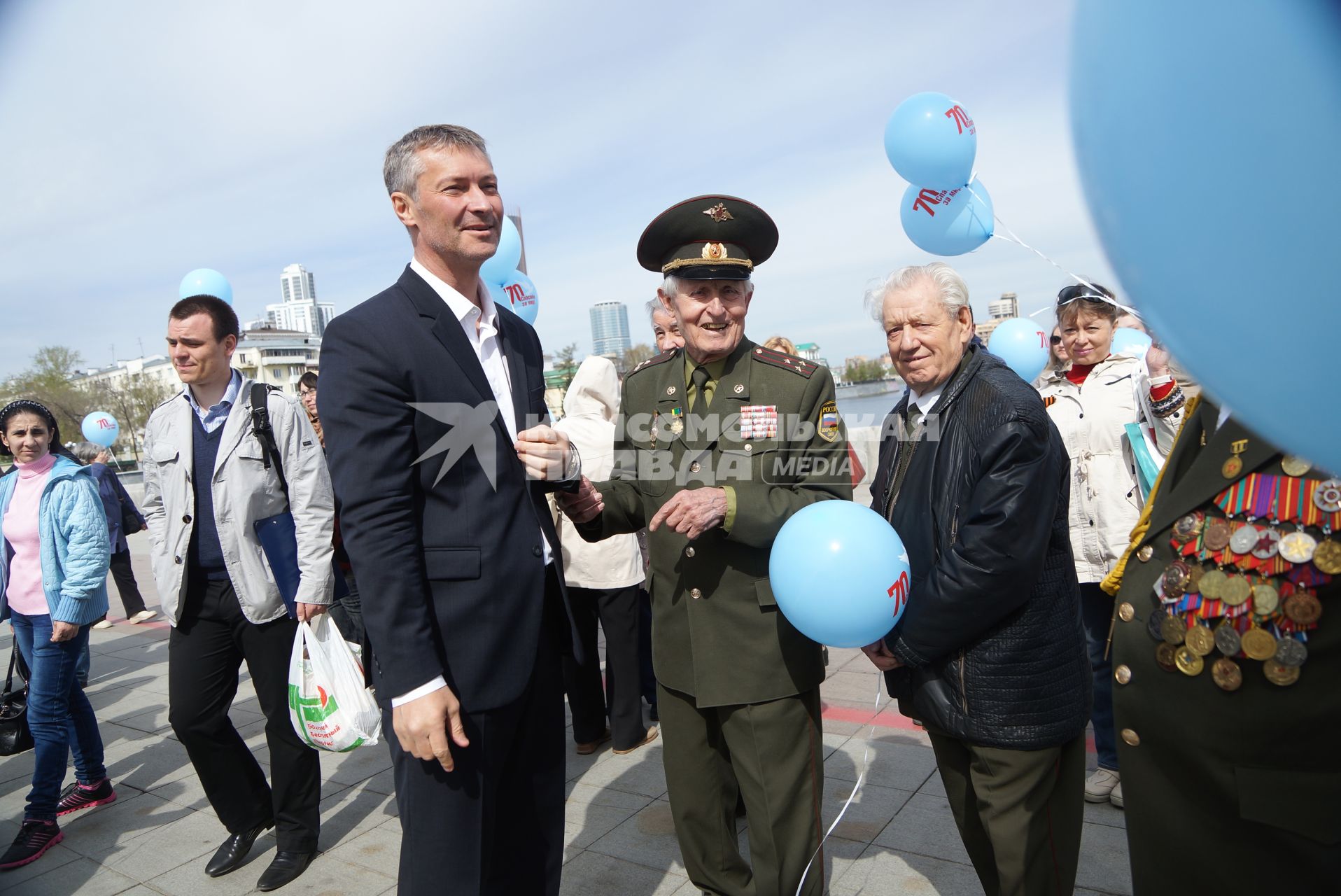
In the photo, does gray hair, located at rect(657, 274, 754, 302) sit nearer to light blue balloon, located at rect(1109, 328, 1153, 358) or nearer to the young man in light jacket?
the young man in light jacket

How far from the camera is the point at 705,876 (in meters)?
2.53

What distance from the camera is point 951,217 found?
13.6 feet

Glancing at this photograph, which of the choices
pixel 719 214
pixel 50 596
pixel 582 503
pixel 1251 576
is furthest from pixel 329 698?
pixel 1251 576

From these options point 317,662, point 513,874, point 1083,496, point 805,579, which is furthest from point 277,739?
point 1083,496

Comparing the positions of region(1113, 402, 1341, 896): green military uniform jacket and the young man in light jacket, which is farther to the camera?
the young man in light jacket

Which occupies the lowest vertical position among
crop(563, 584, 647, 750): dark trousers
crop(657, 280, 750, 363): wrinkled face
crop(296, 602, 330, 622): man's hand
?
crop(563, 584, 647, 750): dark trousers

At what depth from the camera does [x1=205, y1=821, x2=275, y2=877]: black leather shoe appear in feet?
10.7

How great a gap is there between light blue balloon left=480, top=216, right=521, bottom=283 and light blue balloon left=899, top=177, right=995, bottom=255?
3.30 metres

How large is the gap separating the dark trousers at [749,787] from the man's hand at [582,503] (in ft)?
2.21

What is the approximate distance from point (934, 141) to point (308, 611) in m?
3.60

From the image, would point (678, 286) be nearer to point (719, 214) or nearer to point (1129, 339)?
point (719, 214)

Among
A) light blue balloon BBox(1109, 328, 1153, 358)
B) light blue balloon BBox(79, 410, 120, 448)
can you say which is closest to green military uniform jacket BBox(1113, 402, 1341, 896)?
light blue balloon BBox(1109, 328, 1153, 358)

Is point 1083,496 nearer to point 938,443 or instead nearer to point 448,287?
point 938,443

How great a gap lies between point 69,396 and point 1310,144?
52.6 metres
